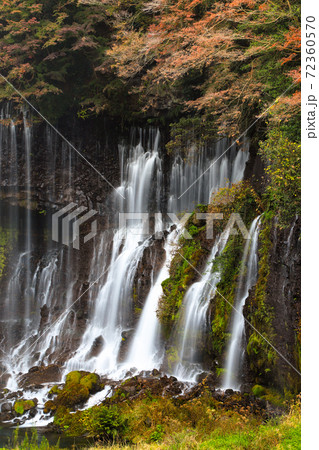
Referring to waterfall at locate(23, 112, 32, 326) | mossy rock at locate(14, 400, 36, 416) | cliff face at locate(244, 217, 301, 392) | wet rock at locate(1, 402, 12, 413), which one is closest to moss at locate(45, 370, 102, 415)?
mossy rock at locate(14, 400, 36, 416)

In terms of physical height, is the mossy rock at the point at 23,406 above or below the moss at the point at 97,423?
below

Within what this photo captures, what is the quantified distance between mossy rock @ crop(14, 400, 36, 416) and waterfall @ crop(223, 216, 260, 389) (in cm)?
478

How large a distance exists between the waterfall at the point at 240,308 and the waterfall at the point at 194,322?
2.70ft

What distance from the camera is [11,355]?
13.9 metres

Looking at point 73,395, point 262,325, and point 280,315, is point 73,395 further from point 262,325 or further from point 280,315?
point 280,315

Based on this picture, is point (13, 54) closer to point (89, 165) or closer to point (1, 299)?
point (89, 165)

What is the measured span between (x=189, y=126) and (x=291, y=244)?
20.8 feet

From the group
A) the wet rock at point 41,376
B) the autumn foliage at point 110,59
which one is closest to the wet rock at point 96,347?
the wet rock at point 41,376

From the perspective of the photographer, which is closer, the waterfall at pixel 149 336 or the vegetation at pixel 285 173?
the vegetation at pixel 285 173

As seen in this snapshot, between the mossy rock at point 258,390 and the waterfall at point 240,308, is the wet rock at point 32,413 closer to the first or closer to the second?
the waterfall at point 240,308

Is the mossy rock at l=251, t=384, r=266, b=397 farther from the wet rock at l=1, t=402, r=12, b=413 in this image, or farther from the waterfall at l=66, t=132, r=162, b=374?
the wet rock at l=1, t=402, r=12, b=413

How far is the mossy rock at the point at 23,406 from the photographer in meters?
9.35

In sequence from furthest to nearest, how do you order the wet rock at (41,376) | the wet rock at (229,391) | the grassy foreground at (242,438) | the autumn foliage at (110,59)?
the autumn foliage at (110,59), the wet rock at (41,376), the wet rock at (229,391), the grassy foreground at (242,438)

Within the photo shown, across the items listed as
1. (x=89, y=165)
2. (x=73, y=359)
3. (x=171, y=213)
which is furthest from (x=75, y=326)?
(x=89, y=165)
